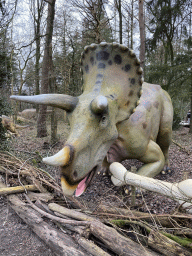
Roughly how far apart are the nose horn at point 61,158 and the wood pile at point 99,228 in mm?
800

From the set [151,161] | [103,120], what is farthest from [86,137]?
[151,161]

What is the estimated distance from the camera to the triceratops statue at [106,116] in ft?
6.06

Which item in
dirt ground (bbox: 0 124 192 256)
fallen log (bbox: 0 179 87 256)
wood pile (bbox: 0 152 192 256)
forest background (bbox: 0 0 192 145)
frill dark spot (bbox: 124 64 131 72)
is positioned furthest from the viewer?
forest background (bbox: 0 0 192 145)

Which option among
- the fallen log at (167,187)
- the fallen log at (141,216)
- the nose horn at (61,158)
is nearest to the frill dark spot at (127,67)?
the fallen log at (167,187)

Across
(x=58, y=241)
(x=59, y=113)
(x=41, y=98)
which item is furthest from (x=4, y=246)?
(x=59, y=113)

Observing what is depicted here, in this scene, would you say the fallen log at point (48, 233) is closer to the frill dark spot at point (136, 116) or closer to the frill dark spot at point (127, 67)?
the frill dark spot at point (136, 116)

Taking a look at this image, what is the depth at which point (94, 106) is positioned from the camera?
192cm

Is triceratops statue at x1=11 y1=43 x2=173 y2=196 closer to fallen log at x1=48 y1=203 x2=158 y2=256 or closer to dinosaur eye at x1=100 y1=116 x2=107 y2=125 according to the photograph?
dinosaur eye at x1=100 y1=116 x2=107 y2=125

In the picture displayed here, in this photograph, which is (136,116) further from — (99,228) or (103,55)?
(99,228)

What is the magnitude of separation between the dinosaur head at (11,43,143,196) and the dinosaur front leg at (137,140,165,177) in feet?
3.22

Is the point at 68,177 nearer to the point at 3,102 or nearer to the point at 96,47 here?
the point at 96,47

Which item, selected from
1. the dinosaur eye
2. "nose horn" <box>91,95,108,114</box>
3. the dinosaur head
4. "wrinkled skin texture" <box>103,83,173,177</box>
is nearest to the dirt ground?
"wrinkled skin texture" <box>103,83,173,177</box>

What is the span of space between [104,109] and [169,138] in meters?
2.38

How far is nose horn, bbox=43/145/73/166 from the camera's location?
1608mm
